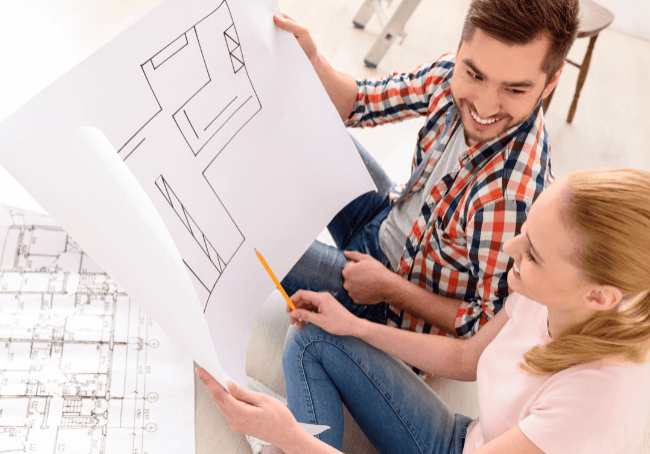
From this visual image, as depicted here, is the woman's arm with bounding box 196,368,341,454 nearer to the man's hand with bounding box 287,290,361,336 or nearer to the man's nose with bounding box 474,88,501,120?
the man's hand with bounding box 287,290,361,336

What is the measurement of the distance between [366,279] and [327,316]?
0.16 meters

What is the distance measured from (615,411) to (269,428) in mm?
422

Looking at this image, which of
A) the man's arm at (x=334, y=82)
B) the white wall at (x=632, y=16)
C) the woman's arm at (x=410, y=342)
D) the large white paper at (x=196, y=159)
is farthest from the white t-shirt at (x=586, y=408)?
the white wall at (x=632, y=16)

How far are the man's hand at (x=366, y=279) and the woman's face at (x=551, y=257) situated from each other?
35cm

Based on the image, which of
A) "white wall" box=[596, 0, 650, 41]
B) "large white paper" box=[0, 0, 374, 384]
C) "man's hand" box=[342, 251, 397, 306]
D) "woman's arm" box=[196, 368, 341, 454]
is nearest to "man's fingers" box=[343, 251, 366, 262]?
"man's hand" box=[342, 251, 397, 306]

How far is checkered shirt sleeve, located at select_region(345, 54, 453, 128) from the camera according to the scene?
3.61 ft

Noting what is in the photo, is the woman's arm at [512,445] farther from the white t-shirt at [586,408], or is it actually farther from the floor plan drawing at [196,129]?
the floor plan drawing at [196,129]

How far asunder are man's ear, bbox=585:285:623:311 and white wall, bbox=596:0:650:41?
107 inches

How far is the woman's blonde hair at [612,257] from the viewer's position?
2.06 ft

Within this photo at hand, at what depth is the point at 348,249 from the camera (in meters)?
1.24

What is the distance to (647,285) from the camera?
66 cm

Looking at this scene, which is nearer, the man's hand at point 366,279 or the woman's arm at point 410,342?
the woman's arm at point 410,342

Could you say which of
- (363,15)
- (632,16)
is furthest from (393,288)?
(632,16)

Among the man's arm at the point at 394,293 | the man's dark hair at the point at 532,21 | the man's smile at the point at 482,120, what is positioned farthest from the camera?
the man's arm at the point at 394,293
